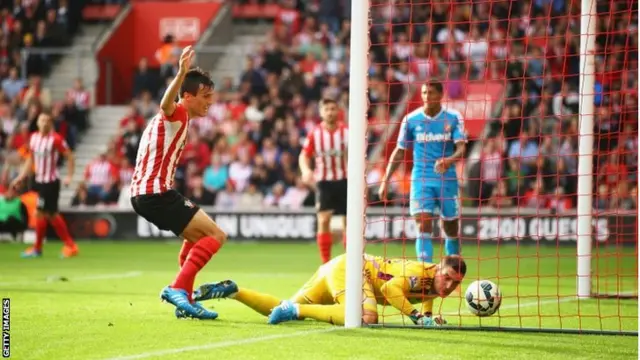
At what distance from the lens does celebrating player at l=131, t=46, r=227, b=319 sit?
805cm

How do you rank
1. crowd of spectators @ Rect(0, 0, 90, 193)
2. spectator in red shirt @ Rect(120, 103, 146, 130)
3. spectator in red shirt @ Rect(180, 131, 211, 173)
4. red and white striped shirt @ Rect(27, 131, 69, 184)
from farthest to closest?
crowd of spectators @ Rect(0, 0, 90, 193) < spectator in red shirt @ Rect(120, 103, 146, 130) < spectator in red shirt @ Rect(180, 131, 211, 173) < red and white striped shirt @ Rect(27, 131, 69, 184)

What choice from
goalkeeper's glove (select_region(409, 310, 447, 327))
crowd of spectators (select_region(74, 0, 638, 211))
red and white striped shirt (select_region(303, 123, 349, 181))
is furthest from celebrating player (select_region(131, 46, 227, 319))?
crowd of spectators (select_region(74, 0, 638, 211))

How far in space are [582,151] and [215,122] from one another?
46.2 ft

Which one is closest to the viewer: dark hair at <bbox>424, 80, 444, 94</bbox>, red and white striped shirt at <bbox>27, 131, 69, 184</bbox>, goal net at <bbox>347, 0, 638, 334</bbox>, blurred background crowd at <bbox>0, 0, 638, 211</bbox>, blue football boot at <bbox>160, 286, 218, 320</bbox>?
blue football boot at <bbox>160, 286, 218, 320</bbox>

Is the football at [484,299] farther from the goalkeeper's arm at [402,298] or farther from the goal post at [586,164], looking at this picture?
the goal post at [586,164]

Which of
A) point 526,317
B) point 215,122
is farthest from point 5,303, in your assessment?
point 215,122

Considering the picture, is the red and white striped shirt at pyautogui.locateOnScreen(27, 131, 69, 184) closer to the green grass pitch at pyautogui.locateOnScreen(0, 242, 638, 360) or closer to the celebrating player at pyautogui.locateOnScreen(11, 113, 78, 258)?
the celebrating player at pyautogui.locateOnScreen(11, 113, 78, 258)

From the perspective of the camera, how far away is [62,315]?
27.3 ft

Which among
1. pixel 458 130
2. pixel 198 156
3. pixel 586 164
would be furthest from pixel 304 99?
pixel 586 164

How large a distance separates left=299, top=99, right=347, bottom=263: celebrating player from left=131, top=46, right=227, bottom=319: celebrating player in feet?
15.3

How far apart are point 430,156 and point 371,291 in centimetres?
339

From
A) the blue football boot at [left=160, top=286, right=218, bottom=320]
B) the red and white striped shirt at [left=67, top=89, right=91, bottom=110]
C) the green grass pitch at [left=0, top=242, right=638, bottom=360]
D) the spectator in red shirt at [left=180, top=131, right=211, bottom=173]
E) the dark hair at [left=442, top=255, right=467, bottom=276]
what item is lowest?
the green grass pitch at [left=0, top=242, right=638, bottom=360]

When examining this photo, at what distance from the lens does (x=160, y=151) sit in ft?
26.7

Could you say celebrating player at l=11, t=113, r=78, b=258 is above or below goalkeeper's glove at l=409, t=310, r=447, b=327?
above
